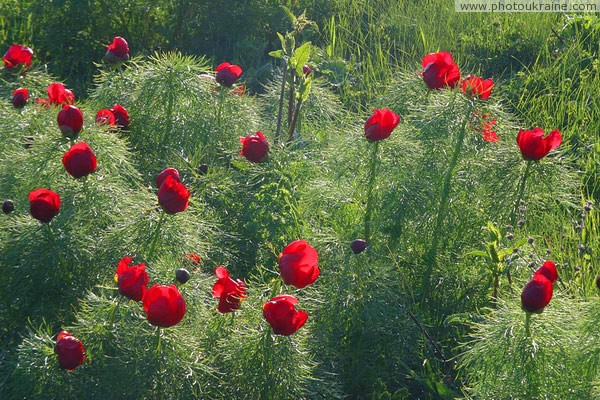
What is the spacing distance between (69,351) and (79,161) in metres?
0.49

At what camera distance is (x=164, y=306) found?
71.2 inches

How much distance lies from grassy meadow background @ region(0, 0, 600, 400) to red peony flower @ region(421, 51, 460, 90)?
0.11 metres

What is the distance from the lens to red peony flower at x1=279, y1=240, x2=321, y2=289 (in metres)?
1.88

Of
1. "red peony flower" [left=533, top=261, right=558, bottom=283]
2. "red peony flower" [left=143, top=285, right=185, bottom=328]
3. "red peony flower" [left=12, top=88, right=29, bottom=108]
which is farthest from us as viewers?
"red peony flower" [left=12, top=88, right=29, bottom=108]

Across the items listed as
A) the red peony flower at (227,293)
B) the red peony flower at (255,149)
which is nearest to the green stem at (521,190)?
the red peony flower at (255,149)

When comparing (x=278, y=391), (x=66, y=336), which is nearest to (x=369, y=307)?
(x=278, y=391)

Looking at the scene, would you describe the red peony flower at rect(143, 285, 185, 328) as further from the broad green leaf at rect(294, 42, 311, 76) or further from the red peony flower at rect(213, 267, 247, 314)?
the broad green leaf at rect(294, 42, 311, 76)

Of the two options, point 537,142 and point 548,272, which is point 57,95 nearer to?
point 537,142

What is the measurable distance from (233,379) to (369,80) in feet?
7.70

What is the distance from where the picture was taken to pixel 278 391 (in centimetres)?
200

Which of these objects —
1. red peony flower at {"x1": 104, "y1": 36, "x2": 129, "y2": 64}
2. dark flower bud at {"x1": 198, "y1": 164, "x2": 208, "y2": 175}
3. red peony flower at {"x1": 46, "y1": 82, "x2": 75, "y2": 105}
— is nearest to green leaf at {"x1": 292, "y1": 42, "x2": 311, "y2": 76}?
dark flower bud at {"x1": 198, "y1": 164, "x2": 208, "y2": 175}

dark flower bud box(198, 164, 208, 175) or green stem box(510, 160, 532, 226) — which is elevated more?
green stem box(510, 160, 532, 226)

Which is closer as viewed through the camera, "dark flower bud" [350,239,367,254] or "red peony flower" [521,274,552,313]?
"red peony flower" [521,274,552,313]

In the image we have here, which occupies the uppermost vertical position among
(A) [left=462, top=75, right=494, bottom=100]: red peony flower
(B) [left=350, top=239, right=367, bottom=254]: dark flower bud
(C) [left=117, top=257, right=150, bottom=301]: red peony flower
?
(A) [left=462, top=75, right=494, bottom=100]: red peony flower
